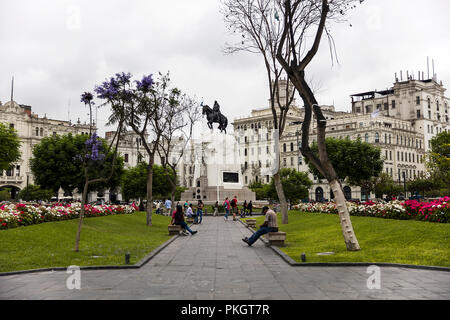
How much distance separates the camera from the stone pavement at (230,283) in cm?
766

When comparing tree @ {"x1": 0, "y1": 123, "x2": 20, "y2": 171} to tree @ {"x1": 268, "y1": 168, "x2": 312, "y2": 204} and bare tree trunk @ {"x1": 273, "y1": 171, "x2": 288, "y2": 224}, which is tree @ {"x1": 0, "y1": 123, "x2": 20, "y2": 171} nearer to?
bare tree trunk @ {"x1": 273, "y1": 171, "x2": 288, "y2": 224}

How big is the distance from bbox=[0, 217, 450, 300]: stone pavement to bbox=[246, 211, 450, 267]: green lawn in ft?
3.79

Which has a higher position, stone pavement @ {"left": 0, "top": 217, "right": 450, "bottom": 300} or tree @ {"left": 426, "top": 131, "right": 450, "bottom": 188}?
tree @ {"left": 426, "top": 131, "right": 450, "bottom": 188}

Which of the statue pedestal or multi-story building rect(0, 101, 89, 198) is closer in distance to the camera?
the statue pedestal

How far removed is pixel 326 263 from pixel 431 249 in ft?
11.1

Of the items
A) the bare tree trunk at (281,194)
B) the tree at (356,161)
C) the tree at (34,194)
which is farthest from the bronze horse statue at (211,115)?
the tree at (34,194)

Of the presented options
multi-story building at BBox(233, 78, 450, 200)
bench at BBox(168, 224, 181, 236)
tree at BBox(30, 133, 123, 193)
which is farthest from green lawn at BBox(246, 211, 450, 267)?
multi-story building at BBox(233, 78, 450, 200)

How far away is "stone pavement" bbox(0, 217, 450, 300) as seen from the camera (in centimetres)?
766

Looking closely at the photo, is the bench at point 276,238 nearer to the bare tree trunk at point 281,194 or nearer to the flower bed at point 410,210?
the flower bed at point 410,210

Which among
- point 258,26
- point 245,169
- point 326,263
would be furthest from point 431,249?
point 245,169

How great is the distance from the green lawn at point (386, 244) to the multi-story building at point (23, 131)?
2469 inches

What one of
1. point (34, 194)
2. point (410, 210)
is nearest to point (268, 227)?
point (410, 210)

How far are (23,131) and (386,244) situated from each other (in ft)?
246
